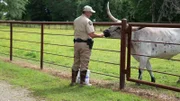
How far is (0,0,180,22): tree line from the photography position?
116 ft

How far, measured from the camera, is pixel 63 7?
272 feet

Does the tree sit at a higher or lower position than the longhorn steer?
higher

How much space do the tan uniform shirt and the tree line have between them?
88.5ft

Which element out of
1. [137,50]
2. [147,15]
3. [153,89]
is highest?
[147,15]

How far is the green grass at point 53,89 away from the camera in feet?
22.4

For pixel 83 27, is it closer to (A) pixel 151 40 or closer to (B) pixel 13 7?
(A) pixel 151 40

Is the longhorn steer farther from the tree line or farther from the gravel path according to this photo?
the tree line

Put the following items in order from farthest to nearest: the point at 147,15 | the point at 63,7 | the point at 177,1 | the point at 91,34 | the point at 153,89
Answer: the point at 63,7, the point at 147,15, the point at 177,1, the point at 153,89, the point at 91,34

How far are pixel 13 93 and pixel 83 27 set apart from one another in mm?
2092

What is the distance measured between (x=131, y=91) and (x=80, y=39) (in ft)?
5.34

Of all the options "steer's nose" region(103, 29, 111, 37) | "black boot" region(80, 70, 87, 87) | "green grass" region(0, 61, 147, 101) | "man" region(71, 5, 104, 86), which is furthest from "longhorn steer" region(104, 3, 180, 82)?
"green grass" region(0, 61, 147, 101)

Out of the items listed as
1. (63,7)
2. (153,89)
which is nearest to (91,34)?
(153,89)

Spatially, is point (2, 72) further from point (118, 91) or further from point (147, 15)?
point (147, 15)

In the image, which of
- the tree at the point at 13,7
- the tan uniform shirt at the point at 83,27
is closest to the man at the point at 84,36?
the tan uniform shirt at the point at 83,27
